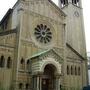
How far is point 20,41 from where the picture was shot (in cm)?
2269

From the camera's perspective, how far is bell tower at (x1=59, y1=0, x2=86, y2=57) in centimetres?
2998

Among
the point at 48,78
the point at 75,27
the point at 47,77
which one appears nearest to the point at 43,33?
the point at 47,77

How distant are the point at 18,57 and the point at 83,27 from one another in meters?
13.5

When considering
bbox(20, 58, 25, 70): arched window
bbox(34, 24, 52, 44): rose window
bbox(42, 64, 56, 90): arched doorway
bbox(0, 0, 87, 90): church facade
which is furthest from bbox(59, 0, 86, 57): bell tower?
bbox(20, 58, 25, 70): arched window

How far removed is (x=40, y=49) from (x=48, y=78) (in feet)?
11.9

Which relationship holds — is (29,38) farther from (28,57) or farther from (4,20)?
(4,20)

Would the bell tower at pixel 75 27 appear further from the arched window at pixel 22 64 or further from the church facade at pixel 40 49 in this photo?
the arched window at pixel 22 64

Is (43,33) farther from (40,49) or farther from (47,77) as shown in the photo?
(47,77)

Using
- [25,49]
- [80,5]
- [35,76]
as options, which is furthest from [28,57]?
[80,5]

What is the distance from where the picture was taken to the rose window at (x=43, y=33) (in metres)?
24.9

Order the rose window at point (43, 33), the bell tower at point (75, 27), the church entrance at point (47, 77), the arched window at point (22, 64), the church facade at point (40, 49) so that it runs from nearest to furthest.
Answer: the church entrance at point (47, 77) → the church facade at point (40, 49) → the arched window at point (22, 64) → the rose window at point (43, 33) → the bell tower at point (75, 27)

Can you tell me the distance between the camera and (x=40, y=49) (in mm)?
24516

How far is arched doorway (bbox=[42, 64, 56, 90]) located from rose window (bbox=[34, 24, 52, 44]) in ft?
11.5

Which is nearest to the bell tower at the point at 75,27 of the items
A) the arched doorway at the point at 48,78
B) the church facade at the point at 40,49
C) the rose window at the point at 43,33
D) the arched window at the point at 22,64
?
the church facade at the point at 40,49
